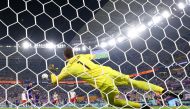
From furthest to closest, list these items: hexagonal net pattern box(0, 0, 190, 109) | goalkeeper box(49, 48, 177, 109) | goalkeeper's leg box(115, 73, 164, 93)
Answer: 1. hexagonal net pattern box(0, 0, 190, 109)
2. goalkeeper box(49, 48, 177, 109)
3. goalkeeper's leg box(115, 73, 164, 93)

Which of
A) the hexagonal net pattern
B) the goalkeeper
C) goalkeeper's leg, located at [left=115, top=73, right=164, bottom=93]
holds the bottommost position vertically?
the hexagonal net pattern

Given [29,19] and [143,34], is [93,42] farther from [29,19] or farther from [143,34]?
[29,19]

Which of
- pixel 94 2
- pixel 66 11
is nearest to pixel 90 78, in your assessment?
pixel 94 2

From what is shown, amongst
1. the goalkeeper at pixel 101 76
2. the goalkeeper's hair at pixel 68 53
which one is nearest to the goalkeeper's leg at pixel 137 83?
the goalkeeper at pixel 101 76

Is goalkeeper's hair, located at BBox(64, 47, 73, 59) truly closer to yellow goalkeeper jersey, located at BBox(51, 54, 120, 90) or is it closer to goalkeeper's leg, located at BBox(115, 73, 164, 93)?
yellow goalkeeper jersey, located at BBox(51, 54, 120, 90)

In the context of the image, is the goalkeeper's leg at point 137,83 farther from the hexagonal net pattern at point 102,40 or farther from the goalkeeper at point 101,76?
Answer: the hexagonal net pattern at point 102,40

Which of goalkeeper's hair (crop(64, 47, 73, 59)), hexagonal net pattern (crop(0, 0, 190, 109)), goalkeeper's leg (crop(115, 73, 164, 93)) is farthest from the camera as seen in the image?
hexagonal net pattern (crop(0, 0, 190, 109))

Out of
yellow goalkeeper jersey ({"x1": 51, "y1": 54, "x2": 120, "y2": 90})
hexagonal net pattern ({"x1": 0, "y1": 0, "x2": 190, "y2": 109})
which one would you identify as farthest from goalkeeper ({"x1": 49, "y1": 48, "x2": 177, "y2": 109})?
hexagonal net pattern ({"x1": 0, "y1": 0, "x2": 190, "y2": 109})

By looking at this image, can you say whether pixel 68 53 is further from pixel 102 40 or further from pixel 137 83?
pixel 102 40

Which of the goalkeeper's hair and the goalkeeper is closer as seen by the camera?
the goalkeeper

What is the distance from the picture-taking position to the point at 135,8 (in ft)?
21.7

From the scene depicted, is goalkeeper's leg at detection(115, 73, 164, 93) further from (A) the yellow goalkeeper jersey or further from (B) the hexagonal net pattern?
(B) the hexagonal net pattern

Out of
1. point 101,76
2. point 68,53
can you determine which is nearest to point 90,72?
point 101,76

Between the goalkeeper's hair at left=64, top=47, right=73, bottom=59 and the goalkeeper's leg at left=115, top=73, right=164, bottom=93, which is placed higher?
the goalkeeper's leg at left=115, top=73, right=164, bottom=93
